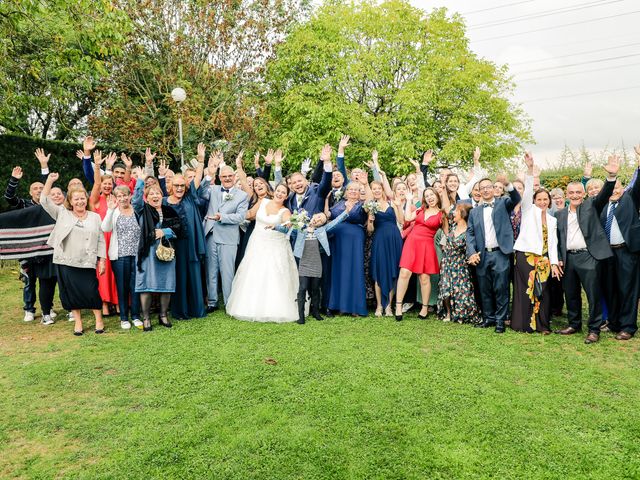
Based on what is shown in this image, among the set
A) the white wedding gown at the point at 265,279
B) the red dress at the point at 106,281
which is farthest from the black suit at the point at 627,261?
the red dress at the point at 106,281

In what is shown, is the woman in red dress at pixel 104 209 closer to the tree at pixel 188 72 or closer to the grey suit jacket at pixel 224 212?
the grey suit jacket at pixel 224 212

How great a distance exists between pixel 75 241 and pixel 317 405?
4450 mm

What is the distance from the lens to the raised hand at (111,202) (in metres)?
7.54

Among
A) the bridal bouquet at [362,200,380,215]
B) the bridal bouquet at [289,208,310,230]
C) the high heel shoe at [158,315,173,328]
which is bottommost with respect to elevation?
the high heel shoe at [158,315,173,328]

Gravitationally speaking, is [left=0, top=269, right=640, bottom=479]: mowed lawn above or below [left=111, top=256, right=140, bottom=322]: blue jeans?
below

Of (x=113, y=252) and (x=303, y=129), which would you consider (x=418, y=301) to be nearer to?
(x=113, y=252)

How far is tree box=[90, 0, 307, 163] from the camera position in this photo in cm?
1692

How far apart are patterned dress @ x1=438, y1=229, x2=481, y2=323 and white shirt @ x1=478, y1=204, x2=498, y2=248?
0.35 m

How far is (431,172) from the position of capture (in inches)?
974

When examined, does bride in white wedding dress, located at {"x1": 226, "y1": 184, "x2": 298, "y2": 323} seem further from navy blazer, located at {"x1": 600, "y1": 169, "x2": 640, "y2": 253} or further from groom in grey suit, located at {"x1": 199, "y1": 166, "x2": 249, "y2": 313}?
navy blazer, located at {"x1": 600, "y1": 169, "x2": 640, "y2": 253}

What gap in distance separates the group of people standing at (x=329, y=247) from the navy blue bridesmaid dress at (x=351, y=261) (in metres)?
0.02

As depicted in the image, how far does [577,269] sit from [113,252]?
6885mm

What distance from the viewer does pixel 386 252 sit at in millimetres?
8109

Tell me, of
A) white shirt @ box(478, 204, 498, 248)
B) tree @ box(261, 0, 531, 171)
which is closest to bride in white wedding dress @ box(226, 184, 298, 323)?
white shirt @ box(478, 204, 498, 248)
